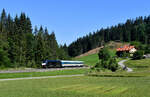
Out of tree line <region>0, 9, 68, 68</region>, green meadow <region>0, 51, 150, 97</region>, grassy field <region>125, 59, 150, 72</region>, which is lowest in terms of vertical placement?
green meadow <region>0, 51, 150, 97</region>

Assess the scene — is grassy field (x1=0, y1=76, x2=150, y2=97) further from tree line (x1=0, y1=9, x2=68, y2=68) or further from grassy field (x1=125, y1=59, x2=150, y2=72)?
tree line (x1=0, y1=9, x2=68, y2=68)

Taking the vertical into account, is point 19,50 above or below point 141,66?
above

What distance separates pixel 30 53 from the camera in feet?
294

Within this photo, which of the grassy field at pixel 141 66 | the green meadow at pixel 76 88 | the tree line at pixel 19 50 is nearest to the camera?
the green meadow at pixel 76 88

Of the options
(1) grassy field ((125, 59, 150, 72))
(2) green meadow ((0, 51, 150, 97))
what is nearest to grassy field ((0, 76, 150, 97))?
(2) green meadow ((0, 51, 150, 97))

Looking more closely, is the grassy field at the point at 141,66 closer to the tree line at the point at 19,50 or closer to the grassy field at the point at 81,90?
the tree line at the point at 19,50

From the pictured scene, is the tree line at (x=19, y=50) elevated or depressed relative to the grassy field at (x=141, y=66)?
elevated

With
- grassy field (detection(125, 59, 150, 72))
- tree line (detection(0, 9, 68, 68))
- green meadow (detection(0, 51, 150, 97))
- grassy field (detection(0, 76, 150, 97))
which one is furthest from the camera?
tree line (detection(0, 9, 68, 68))

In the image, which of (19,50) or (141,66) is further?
(19,50)

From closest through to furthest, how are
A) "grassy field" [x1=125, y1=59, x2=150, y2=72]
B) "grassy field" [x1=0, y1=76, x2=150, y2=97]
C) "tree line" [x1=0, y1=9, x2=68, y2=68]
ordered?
"grassy field" [x1=0, y1=76, x2=150, y2=97] < "grassy field" [x1=125, y1=59, x2=150, y2=72] < "tree line" [x1=0, y1=9, x2=68, y2=68]

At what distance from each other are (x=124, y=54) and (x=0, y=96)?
121m

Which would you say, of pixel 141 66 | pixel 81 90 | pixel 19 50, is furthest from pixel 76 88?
pixel 19 50

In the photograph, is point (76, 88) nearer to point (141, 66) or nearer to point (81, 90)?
point (81, 90)

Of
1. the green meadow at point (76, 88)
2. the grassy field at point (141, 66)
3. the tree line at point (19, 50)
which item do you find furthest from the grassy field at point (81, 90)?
the tree line at point (19, 50)
